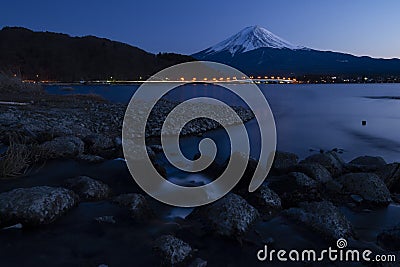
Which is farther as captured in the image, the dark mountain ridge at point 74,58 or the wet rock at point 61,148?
the dark mountain ridge at point 74,58

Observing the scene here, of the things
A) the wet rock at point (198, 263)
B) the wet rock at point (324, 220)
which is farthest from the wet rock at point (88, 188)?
the wet rock at point (324, 220)

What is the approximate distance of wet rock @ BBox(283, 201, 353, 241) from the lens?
509 centimetres

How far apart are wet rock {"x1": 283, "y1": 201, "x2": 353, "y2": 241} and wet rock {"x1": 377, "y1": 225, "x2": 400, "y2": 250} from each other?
537 millimetres

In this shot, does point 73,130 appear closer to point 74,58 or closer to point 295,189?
point 295,189

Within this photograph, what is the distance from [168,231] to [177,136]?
10544 mm

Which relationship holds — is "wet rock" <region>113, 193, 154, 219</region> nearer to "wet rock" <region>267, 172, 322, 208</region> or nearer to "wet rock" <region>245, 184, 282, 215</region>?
"wet rock" <region>245, 184, 282, 215</region>

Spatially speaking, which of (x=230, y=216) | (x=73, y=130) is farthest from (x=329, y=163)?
(x=73, y=130)

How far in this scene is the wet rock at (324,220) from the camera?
509 centimetres

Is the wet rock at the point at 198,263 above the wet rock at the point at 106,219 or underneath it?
underneath

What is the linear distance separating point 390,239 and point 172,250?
3.60m

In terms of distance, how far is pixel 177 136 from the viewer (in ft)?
50.9

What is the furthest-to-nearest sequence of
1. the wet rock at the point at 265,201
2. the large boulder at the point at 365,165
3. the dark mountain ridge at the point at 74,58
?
the dark mountain ridge at the point at 74,58 < the large boulder at the point at 365,165 < the wet rock at the point at 265,201

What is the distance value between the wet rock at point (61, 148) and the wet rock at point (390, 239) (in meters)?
7.08

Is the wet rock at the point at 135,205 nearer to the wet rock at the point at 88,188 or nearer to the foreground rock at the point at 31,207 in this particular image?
the wet rock at the point at 88,188
